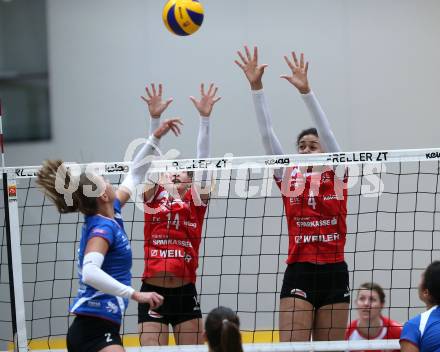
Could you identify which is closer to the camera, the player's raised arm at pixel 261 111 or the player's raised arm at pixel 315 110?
→ the player's raised arm at pixel 315 110

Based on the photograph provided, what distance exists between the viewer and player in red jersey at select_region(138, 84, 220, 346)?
564 cm

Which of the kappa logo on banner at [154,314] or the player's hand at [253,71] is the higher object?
the player's hand at [253,71]

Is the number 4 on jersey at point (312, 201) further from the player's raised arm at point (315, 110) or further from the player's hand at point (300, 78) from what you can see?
the player's hand at point (300, 78)

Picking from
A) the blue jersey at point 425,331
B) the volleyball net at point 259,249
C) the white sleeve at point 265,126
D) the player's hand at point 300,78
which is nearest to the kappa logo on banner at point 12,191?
the white sleeve at point 265,126

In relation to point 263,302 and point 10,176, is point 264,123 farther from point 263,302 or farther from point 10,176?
point 263,302

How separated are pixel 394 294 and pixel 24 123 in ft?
14.3

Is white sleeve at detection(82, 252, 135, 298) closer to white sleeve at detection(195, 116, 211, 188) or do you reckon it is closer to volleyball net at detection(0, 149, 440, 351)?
white sleeve at detection(195, 116, 211, 188)

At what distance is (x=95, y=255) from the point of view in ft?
13.5

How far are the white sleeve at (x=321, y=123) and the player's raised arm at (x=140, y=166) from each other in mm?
996

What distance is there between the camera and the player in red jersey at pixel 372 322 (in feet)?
19.8

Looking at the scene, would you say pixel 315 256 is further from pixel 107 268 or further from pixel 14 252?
pixel 14 252

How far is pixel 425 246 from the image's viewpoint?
27.9ft

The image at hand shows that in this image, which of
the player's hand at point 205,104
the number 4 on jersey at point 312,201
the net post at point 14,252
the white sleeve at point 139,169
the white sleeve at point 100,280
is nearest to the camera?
the white sleeve at point 100,280

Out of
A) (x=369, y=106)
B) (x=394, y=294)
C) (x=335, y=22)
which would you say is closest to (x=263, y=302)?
(x=394, y=294)
